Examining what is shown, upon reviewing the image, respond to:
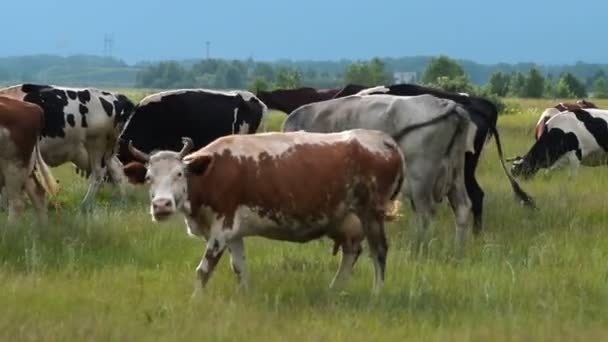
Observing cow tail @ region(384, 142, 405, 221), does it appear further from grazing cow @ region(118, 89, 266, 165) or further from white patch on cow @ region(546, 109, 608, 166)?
white patch on cow @ region(546, 109, 608, 166)

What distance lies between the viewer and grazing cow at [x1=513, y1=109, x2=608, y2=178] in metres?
20.3

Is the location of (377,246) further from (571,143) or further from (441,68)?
(441,68)

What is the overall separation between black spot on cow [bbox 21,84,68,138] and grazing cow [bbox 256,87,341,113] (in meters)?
4.66

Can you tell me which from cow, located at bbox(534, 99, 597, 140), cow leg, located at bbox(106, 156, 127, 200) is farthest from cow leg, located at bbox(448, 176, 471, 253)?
cow, located at bbox(534, 99, 597, 140)

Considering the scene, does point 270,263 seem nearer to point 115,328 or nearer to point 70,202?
point 115,328

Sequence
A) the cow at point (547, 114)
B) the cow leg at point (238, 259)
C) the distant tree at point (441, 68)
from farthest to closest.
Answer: the distant tree at point (441, 68)
the cow at point (547, 114)
the cow leg at point (238, 259)

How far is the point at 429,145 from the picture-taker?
41.3ft

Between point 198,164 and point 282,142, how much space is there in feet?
2.58

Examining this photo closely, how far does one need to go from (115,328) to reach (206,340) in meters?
0.62

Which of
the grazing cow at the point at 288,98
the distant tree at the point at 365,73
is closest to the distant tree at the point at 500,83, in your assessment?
the distant tree at the point at 365,73

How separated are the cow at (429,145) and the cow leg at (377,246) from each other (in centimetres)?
296

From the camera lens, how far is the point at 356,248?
9562 mm

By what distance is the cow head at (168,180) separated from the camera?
8555 mm

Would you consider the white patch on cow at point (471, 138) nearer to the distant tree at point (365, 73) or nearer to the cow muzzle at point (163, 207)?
the cow muzzle at point (163, 207)
